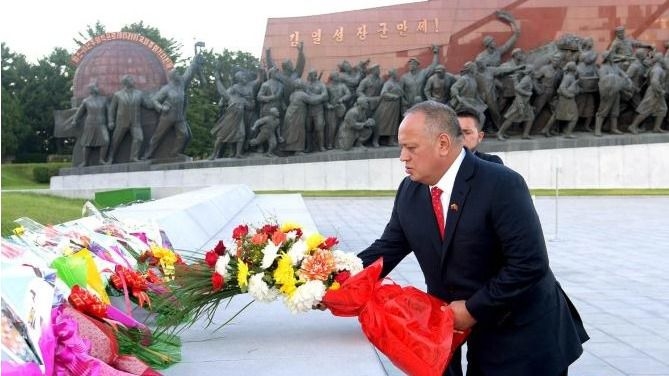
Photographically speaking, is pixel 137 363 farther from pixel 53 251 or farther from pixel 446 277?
pixel 446 277

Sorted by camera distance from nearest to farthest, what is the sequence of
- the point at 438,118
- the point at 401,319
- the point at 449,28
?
the point at 438,118, the point at 401,319, the point at 449,28

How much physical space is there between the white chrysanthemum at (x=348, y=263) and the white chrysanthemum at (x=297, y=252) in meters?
0.09

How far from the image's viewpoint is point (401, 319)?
222 centimetres

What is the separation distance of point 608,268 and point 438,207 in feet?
16.5

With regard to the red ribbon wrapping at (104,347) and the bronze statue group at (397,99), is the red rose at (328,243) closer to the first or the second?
the red ribbon wrapping at (104,347)

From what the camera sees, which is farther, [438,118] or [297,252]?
[297,252]

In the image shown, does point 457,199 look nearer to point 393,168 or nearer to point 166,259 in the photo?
point 166,259

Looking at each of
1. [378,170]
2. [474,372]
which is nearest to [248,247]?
[474,372]

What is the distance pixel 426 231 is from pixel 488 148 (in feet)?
56.8

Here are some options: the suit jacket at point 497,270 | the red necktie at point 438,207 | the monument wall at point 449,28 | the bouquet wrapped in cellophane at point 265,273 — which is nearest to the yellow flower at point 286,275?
the bouquet wrapped in cellophane at point 265,273

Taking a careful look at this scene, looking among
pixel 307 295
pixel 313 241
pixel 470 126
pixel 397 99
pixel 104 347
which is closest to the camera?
pixel 104 347

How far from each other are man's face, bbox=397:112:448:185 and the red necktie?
102 mm

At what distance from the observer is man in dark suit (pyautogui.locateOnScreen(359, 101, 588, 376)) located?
2.09 meters

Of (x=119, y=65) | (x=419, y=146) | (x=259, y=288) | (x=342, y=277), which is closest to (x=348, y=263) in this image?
(x=342, y=277)
